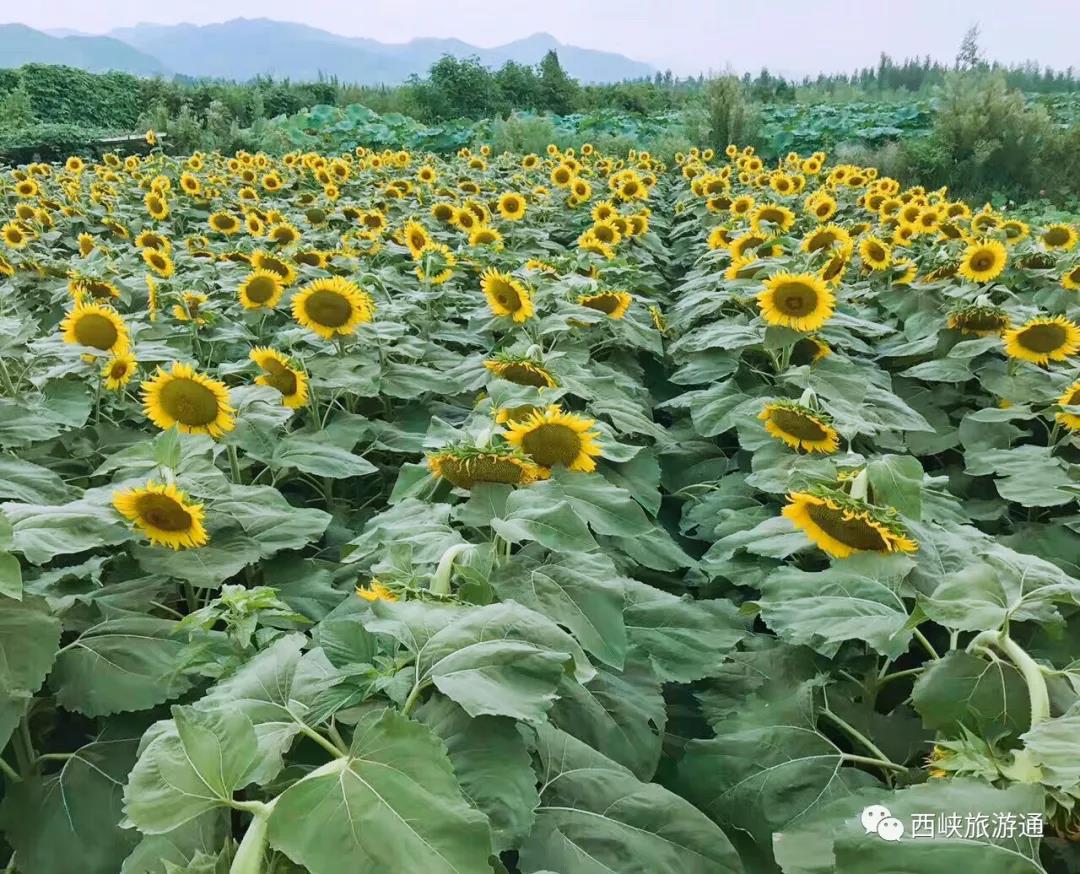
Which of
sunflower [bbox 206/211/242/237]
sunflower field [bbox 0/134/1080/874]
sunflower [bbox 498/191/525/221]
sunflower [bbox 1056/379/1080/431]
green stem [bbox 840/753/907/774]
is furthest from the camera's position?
sunflower [bbox 498/191/525/221]

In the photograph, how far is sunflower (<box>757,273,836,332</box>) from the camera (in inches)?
123

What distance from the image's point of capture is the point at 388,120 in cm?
1898

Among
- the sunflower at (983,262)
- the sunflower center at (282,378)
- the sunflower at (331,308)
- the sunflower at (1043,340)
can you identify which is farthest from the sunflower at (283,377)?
the sunflower at (983,262)

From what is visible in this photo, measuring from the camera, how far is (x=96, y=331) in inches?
112

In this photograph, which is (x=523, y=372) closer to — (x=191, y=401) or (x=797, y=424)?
(x=797, y=424)

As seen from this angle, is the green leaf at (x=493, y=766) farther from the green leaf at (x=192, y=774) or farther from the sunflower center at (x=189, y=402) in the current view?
the sunflower center at (x=189, y=402)

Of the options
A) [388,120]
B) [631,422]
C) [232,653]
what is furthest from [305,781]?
[388,120]

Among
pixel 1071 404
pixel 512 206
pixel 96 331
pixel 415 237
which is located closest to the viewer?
pixel 1071 404

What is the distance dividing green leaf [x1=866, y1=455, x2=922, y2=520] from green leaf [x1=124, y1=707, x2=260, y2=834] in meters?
1.31

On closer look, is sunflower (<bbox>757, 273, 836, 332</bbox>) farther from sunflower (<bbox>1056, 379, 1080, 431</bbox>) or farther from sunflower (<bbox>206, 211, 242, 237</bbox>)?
sunflower (<bbox>206, 211, 242, 237</bbox>)

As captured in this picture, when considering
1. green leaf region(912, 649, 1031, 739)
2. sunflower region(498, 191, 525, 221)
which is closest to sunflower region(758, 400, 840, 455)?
green leaf region(912, 649, 1031, 739)

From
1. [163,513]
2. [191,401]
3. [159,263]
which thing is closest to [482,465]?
[163,513]

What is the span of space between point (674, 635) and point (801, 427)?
945mm

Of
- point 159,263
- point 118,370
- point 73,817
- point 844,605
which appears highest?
point 159,263
